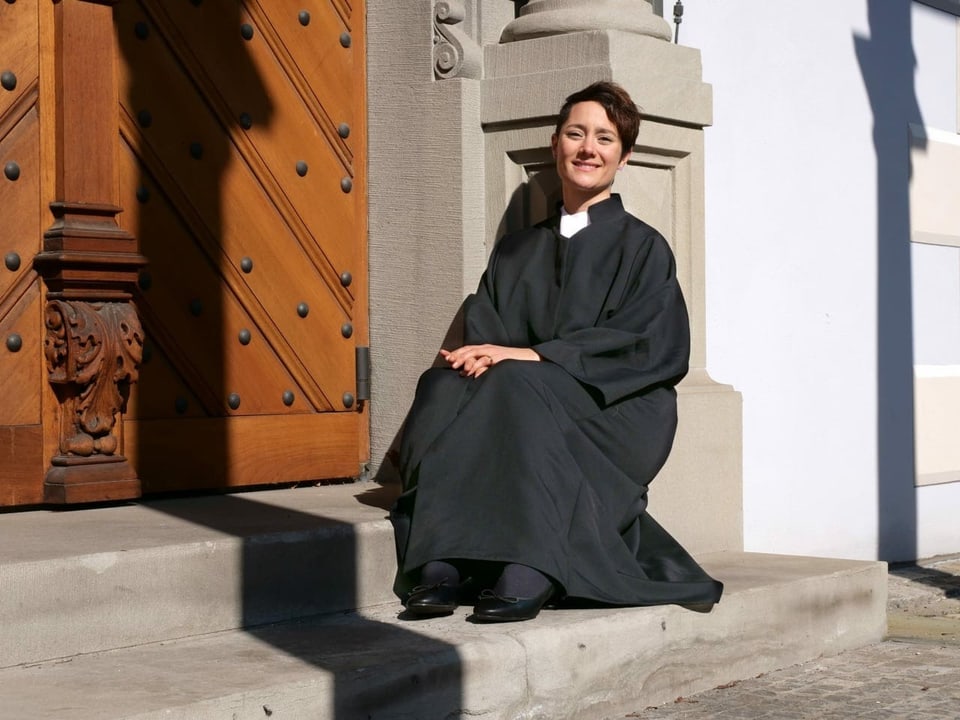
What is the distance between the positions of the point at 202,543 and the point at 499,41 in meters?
2.41

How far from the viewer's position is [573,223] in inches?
198

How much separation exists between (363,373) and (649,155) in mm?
1299

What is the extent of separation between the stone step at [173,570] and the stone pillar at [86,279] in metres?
0.16

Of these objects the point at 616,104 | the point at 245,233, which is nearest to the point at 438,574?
the point at 616,104

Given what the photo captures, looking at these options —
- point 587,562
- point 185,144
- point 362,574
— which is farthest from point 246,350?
point 587,562

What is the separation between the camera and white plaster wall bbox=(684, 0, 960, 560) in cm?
655

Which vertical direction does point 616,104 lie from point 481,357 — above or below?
above

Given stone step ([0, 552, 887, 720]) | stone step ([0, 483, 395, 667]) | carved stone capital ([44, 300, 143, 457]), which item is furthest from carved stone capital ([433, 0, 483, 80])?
stone step ([0, 552, 887, 720])

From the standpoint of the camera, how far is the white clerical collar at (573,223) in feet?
16.5

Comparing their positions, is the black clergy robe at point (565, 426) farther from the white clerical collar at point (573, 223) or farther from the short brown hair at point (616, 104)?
the short brown hair at point (616, 104)

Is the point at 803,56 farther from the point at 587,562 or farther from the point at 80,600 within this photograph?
the point at 80,600

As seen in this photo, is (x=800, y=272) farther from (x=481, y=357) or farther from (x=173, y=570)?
(x=173, y=570)

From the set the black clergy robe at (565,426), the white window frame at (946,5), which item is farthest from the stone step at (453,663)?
the white window frame at (946,5)

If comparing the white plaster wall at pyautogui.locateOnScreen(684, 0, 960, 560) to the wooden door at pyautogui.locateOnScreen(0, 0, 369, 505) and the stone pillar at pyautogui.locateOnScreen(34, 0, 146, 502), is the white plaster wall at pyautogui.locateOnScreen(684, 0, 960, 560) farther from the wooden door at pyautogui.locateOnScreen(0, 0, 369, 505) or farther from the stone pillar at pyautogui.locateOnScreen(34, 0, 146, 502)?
the stone pillar at pyautogui.locateOnScreen(34, 0, 146, 502)
